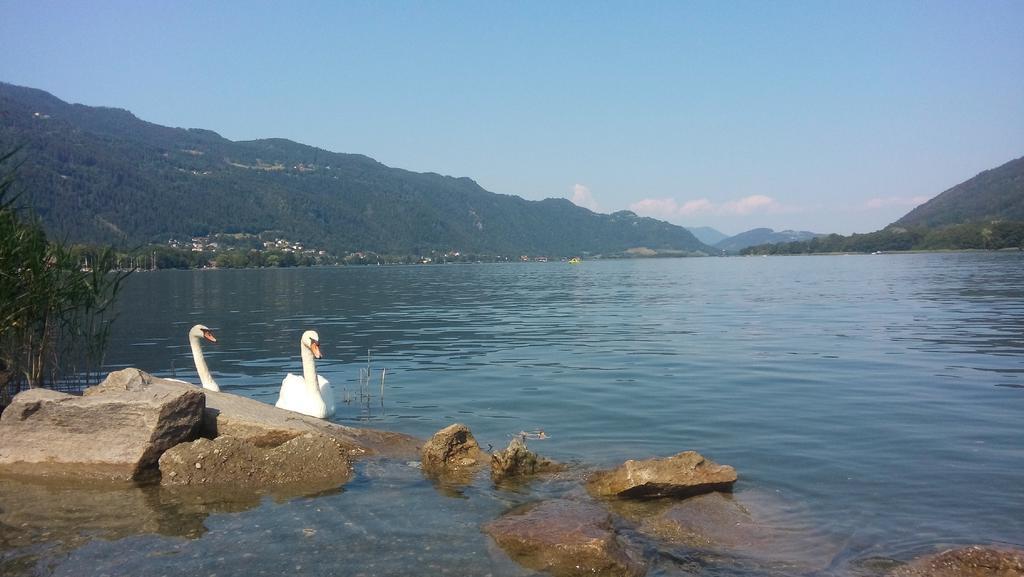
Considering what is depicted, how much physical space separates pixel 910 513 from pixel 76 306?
1537cm

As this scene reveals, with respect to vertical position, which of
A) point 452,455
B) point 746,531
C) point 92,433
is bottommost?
point 746,531

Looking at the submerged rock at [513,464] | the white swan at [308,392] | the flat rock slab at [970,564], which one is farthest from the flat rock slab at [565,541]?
the white swan at [308,392]

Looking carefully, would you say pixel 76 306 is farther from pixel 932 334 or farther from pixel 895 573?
pixel 932 334

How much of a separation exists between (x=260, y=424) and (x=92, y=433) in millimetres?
2165

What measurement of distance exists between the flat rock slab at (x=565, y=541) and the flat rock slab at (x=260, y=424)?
3.80 meters

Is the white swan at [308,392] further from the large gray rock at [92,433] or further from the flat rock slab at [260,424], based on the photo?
the large gray rock at [92,433]

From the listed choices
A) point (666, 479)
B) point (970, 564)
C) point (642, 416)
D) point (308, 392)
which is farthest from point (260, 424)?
point (970, 564)

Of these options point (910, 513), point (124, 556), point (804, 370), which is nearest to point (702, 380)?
point (804, 370)

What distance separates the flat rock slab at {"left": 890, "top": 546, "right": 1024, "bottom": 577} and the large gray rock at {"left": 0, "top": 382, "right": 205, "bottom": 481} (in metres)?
8.87

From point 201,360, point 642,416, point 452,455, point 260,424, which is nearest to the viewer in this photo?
point 452,455

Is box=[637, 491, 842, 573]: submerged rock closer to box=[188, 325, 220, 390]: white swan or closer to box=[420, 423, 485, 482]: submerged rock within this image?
box=[420, 423, 485, 482]: submerged rock

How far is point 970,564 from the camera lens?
6812mm

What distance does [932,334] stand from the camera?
25250mm

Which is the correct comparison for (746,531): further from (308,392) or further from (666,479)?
(308,392)
